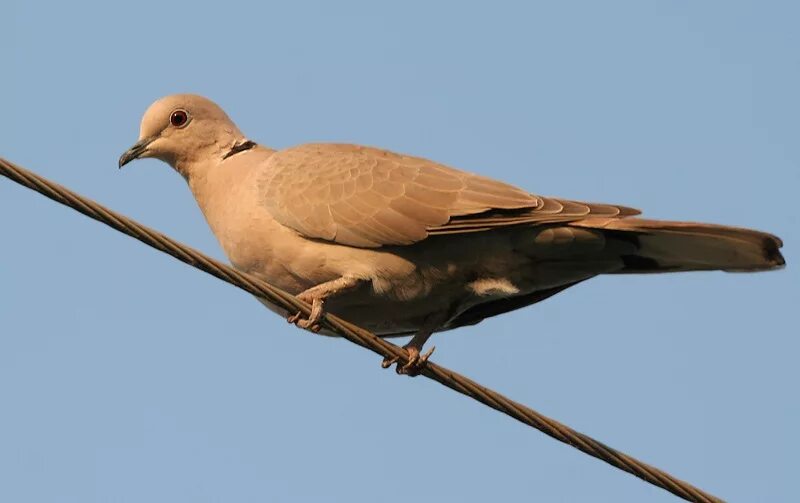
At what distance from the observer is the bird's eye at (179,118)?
801cm

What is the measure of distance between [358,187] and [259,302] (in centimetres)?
87

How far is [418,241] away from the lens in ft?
22.4

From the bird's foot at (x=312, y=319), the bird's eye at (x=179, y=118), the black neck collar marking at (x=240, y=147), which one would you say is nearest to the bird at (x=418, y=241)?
the bird's foot at (x=312, y=319)

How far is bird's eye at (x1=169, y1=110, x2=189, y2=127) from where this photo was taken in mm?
8008

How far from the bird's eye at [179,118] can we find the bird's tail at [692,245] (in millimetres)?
2633

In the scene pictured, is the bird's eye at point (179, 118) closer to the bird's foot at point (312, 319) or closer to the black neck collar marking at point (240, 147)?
the black neck collar marking at point (240, 147)

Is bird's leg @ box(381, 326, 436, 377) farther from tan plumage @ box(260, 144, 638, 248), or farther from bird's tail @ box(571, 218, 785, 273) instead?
bird's tail @ box(571, 218, 785, 273)

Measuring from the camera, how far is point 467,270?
22.9 ft

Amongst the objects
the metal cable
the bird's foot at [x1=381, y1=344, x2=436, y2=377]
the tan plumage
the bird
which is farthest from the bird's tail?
the metal cable

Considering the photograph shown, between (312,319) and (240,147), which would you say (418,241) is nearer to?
(312,319)

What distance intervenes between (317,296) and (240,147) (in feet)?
5.12

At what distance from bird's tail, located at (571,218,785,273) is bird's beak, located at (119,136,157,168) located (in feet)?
9.15

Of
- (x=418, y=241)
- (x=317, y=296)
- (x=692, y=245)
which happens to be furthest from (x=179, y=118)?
(x=692, y=245)

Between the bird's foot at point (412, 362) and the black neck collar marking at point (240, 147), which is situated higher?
the black neck collar marking at point (240, 147)
